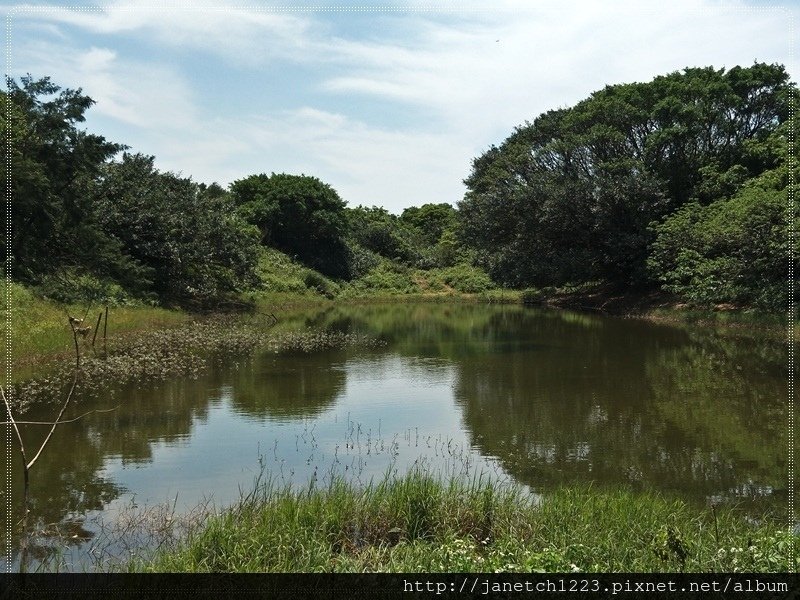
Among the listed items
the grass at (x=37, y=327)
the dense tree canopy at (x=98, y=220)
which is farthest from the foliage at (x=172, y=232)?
the grass at (x=37, y=327)

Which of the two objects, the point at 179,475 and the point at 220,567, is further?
the point at 179,475

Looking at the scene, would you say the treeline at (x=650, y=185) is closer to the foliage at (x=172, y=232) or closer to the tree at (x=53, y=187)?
the foliage at (x=172, y=232)

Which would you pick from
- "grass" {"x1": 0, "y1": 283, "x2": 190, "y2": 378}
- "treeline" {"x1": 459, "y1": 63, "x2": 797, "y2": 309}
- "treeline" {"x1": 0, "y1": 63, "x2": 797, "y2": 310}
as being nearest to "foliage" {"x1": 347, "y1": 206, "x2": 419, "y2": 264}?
"treeline" {"x1": 0, "y1": 63, "x2": 797, "y2": 310}

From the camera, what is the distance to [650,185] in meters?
33.4

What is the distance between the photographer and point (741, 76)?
33.1 meters

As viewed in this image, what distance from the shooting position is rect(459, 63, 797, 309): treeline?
27625 mm

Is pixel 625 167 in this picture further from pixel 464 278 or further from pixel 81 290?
pixel 81 290

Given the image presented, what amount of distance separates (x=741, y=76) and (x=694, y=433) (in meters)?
28.1

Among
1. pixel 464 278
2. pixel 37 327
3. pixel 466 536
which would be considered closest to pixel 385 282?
pixel 464 278

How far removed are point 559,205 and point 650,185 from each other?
14.9 ft

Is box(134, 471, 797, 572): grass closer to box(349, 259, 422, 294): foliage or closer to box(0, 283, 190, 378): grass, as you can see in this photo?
box(0, 283, 190, 378): grass

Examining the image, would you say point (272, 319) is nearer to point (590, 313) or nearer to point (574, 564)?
point (590, 313)

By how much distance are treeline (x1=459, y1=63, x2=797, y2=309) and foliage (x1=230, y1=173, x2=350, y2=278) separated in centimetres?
1476

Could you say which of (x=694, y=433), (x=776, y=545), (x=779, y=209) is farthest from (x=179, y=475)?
(x=779, y=209)
